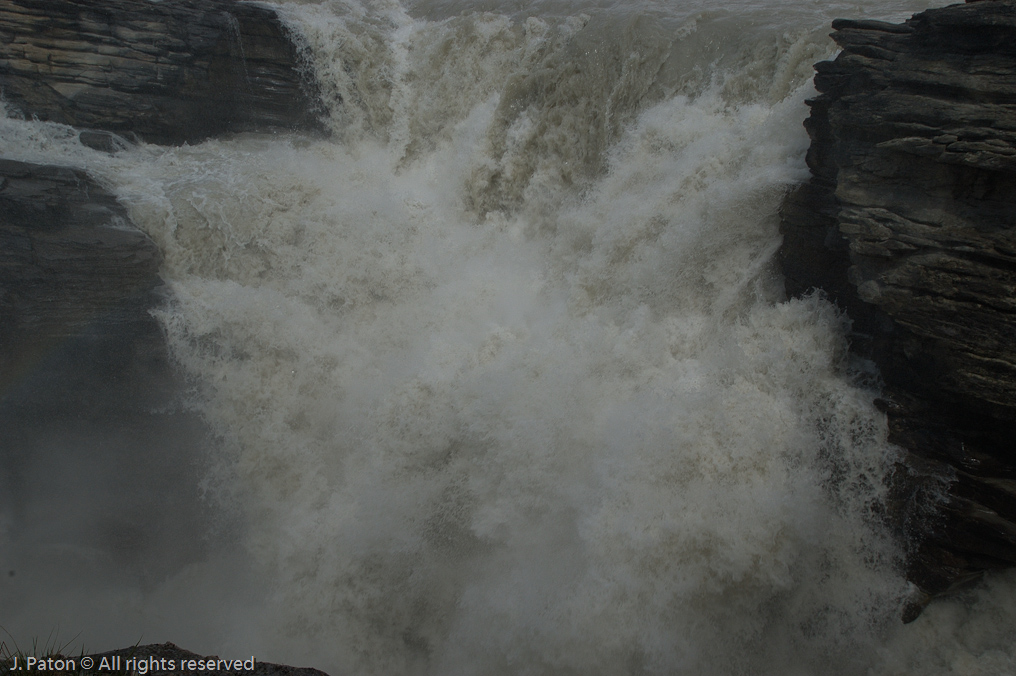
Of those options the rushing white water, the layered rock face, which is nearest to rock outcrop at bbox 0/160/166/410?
the rushing white water

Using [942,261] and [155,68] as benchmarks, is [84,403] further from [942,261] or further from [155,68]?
[942,261]

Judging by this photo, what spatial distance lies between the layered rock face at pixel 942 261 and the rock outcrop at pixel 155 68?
788cm

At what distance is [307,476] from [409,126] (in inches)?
225

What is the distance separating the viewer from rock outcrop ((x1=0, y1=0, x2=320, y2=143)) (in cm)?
834

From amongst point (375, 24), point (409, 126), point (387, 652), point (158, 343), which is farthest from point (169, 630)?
point (375, 24)

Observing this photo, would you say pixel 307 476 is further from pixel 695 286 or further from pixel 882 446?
pixel 882 446

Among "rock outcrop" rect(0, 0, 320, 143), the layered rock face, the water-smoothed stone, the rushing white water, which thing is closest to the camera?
the layered rock face

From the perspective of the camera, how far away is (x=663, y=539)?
5004mm

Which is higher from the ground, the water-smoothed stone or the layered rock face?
the layered rock face

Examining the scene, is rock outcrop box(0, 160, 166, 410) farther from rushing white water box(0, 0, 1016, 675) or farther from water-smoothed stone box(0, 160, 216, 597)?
rushing white water box(0, 0, 1016, 675)

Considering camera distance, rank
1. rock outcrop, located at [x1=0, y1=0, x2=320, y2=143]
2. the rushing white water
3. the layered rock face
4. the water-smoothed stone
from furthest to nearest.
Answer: rock outcrop, located at [x1=0, y1=0, x2=320, y2=143]
the water-smoothed stone
the rushing white water
the layered rock face

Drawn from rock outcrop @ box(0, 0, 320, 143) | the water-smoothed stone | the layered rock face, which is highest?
the layered rock face

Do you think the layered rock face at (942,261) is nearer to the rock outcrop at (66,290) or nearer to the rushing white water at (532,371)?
the rushing white water at (532,371)

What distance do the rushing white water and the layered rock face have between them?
1.05 ft
